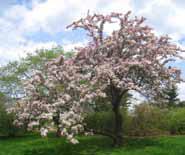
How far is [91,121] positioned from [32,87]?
40.4ft

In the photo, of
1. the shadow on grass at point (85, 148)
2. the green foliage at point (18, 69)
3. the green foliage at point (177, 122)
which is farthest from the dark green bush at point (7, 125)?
the green foliage at point (177, 122)

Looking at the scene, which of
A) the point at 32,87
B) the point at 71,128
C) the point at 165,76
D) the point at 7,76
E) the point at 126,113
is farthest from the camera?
the point at 7,76

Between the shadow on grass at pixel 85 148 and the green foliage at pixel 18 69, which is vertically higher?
the green foliage at pixel 18 69

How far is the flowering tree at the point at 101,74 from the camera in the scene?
68.9 ft

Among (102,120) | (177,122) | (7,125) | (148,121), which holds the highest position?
(102,120)

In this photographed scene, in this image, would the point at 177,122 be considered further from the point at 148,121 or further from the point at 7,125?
the point at 7,125

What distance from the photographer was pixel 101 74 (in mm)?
21406

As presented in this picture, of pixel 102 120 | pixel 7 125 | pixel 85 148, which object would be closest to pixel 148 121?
pixel 102 120

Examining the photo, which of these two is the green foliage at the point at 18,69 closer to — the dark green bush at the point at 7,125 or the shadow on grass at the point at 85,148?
the dark green bush at the point at 7,125

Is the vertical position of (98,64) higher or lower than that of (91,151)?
higher

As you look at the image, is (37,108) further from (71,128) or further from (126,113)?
(126,113)

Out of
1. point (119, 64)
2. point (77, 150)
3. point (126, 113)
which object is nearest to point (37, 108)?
point (77, 150)

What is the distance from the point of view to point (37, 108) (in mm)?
21047

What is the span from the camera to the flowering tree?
21.0 metres
